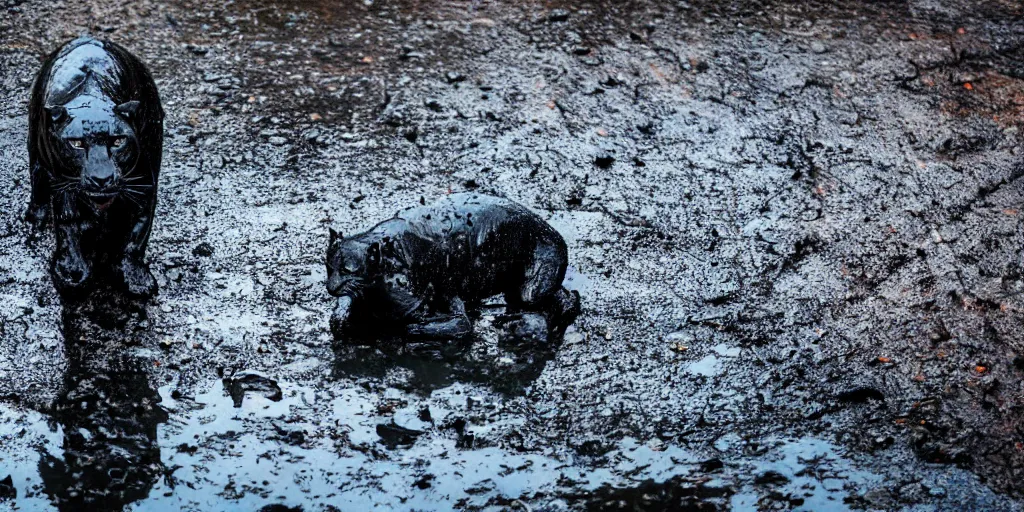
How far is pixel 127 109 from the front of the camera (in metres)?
5.19

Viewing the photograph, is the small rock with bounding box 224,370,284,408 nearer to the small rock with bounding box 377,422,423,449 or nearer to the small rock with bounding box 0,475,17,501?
the small rock with bounding box 377,422,423,449

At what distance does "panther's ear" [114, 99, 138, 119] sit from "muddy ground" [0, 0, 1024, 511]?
93 centimetres

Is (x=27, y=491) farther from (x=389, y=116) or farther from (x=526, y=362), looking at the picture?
(x=389, y=116)

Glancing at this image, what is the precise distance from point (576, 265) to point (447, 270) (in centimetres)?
96

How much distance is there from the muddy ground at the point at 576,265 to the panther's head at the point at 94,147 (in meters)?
0.73

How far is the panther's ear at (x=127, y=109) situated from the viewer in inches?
203

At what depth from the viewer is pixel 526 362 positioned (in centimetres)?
522

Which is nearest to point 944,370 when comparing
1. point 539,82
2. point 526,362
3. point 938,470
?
point 938,470

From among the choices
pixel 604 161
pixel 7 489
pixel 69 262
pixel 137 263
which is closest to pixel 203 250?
pixel 137 263

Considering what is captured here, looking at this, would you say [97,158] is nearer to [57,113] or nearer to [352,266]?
[57,113]

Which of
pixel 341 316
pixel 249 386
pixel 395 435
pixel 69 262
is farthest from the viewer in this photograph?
pixel 69 262

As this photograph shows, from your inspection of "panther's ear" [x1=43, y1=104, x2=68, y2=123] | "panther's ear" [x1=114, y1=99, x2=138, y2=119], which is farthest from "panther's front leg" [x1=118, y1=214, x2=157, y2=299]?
"panther's ear" [x1=43, y1=104, x2=68, y2=123]

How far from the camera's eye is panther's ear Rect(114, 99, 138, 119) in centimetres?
517

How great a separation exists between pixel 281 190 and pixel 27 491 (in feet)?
8.58
